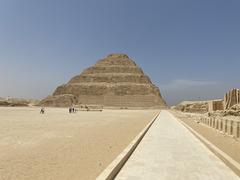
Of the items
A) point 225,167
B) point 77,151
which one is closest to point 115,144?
point 77,151

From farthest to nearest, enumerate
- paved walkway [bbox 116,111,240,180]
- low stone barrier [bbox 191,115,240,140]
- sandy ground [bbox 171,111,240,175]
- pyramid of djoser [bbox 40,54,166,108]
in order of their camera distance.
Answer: pyramid of djoser [bbox 40,54,166,108] < low stone barrier [bbox 191,115,240,140] < sandy ground [bbox 171,111,240,175] < paved walkway [bbox 116,111,240,180]

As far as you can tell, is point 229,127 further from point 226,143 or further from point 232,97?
point 232,97

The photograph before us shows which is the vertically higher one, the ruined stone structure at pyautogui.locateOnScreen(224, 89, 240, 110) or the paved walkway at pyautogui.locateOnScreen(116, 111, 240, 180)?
the ruined stone structure at pyautogui.locateOnScreen(224, 89, 240, 110)

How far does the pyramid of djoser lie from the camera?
4692 inches

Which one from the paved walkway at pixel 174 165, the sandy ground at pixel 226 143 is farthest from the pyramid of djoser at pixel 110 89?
the paved walkway at pixel 174 165

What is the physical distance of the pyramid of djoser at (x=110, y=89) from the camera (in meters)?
119

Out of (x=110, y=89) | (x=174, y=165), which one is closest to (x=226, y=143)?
(x=174, y=165)

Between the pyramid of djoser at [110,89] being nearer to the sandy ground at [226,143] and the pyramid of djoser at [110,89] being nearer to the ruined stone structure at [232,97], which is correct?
the ruined stone structure at [232,97]

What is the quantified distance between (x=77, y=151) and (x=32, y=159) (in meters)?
1.64

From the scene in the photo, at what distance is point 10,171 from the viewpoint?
6152 millimetres

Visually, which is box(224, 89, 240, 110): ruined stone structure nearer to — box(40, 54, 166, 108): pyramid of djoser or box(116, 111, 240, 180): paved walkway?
box(116, 111, 240, 180): paved walkway

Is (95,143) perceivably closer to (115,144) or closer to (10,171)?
(115,144)

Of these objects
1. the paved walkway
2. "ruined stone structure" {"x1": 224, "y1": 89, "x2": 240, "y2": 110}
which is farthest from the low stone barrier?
"ruined stone structure" {"x1": 224, "y1": 89, "x2": 240, "y2": 110}

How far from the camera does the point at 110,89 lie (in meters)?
133
